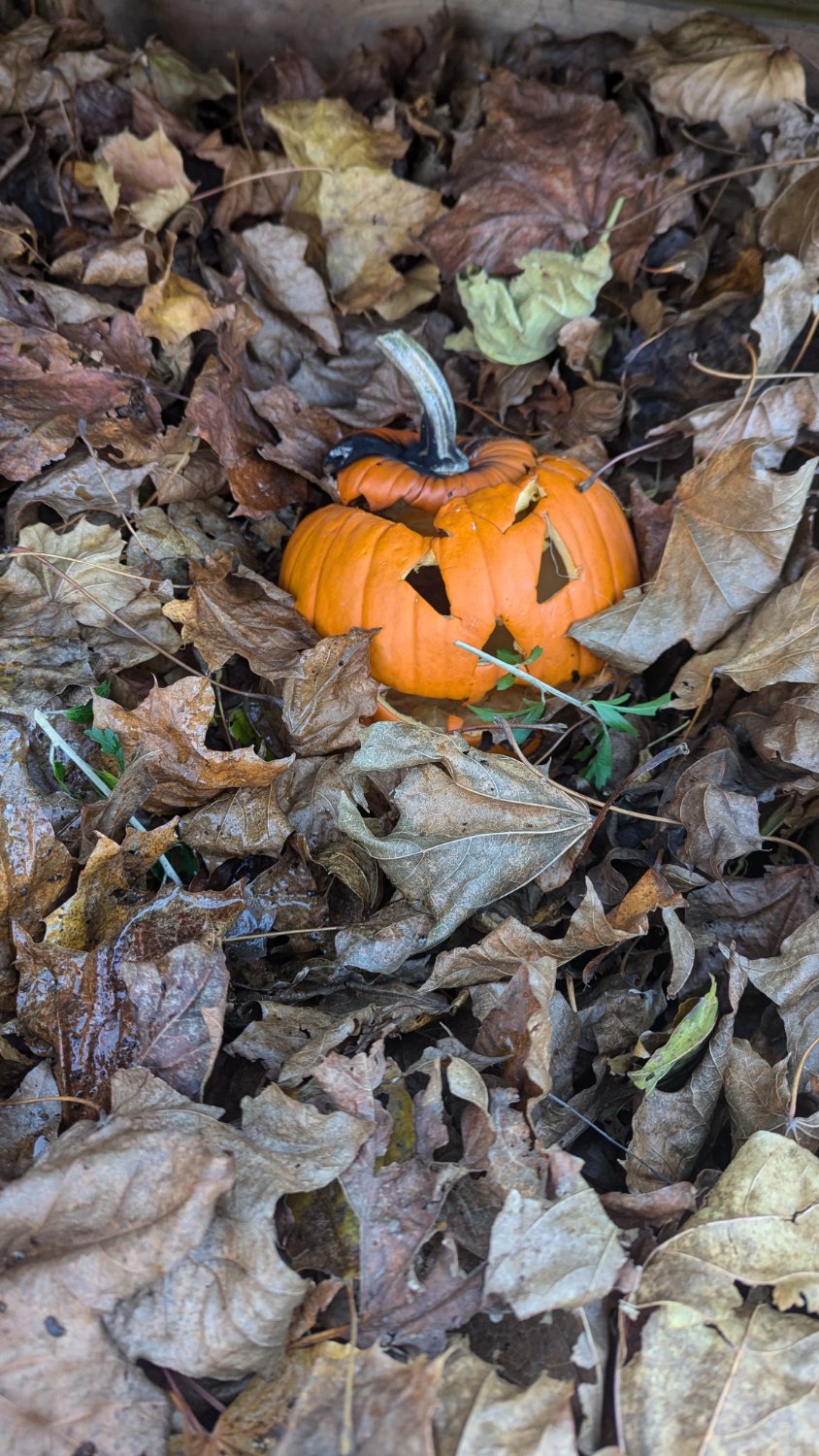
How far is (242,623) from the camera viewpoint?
194 cm

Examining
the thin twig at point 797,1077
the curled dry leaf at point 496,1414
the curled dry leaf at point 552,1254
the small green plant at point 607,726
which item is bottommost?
the thin twig at point 797,1077

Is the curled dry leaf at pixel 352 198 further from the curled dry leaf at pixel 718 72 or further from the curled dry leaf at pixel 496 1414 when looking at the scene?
the curled dry leaf at pixel 496 1414

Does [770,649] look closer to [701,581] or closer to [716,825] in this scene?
[701,581]

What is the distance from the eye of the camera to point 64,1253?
3.66ft

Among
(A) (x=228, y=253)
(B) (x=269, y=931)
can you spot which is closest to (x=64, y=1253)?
(B) (x=269, y=931)

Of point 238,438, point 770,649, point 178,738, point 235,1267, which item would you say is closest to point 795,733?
point 770,649

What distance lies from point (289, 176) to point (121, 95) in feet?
1.46

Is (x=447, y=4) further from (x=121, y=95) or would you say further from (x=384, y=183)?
(x=121, y=95)

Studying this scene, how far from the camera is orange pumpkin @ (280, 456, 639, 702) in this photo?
1.88 metres

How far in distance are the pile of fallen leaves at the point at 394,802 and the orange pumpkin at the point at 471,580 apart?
3.8 inches

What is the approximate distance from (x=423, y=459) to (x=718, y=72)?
114cm

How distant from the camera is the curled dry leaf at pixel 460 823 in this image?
1640 mm

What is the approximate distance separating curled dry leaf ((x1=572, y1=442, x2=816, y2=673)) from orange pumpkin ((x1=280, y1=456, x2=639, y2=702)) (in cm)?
8

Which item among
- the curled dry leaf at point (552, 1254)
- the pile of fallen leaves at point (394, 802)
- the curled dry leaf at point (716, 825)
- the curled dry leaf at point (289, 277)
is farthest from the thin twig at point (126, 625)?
the curled dry leaf at point (552, 1254)
